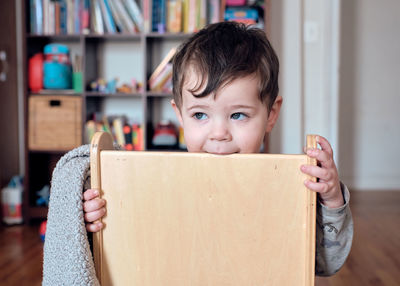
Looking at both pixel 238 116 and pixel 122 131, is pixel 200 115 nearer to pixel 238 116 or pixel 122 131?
pixel 238 116

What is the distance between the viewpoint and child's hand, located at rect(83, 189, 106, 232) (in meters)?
0.67

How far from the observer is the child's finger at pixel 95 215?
677 mm

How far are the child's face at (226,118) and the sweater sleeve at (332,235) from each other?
20 cm

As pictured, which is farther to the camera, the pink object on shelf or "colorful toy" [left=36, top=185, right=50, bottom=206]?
"colorful toy" [left=36, top=185, right=50, bottom=206]

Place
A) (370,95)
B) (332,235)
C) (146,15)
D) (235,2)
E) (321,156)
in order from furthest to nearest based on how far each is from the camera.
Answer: (370,95) → (146,15) → (235,2) → (332,235) → (321,156)

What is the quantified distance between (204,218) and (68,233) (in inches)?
8.8

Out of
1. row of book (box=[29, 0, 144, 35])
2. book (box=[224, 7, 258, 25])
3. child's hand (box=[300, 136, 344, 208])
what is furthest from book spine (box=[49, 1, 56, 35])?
child's hand (box=[300, 136, 344, 208])

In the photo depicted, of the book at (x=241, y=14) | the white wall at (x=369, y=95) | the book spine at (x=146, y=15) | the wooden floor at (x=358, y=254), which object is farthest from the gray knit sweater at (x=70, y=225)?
the white wall at (x=369, y=95)

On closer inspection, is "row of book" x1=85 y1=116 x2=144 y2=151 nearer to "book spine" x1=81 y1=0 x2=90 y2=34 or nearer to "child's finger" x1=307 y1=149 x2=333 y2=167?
"book spine" x1=81 y1=0 x2=90 y2=34

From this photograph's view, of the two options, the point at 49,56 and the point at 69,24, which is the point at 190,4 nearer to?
the point at 69,24

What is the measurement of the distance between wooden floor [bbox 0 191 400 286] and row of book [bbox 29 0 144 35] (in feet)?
4.46

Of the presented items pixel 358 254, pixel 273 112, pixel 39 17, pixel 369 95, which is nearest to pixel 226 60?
pixel 273 112

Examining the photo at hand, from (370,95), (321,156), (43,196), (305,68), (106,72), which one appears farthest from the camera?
(370,95)

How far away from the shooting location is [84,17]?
2.81 m
